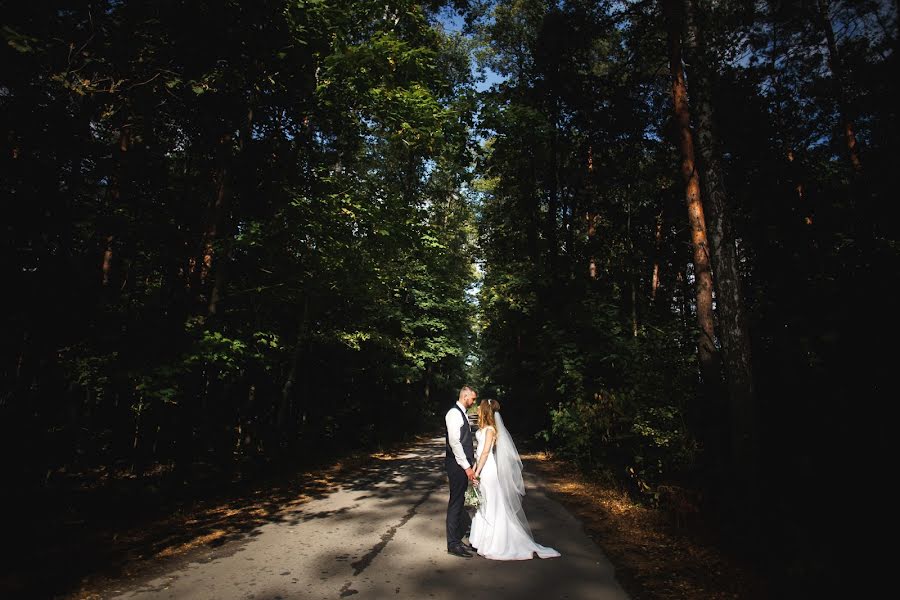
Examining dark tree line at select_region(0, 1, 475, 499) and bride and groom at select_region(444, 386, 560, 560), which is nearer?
dark tree line at select_region(0, 1, 475, 499)

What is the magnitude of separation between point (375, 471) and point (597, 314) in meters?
8.12

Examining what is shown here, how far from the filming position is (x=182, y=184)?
9.73 metres

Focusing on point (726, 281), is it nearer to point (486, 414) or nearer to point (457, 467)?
point (486, 414)

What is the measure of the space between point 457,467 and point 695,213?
654 centimetres

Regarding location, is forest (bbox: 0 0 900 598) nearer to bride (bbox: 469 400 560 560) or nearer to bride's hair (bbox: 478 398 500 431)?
bride (bbox: 469 400 560 560)

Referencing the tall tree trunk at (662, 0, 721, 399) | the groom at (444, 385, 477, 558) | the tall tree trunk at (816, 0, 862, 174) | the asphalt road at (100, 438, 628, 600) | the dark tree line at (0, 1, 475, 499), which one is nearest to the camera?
the asphalt road at (100, 438, 628, 600)

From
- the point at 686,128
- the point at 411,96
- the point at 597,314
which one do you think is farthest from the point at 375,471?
the point at 686,128

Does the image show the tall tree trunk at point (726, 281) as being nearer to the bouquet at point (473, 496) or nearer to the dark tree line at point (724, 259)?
the dark tree line at point (724, 259)

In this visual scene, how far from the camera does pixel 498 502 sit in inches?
225

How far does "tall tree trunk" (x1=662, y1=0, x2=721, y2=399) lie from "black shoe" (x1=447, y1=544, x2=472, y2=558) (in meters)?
5.21

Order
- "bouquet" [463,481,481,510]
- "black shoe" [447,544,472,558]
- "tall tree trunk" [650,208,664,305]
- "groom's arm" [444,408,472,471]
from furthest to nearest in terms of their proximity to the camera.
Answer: "tall tree trunk" [650,208,664,305]
"bouquet" [463,481,481,510]
"groom's arm" [444,408,472,471]
"black shoe" [447,544,472,558]

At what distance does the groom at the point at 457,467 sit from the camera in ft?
18.1

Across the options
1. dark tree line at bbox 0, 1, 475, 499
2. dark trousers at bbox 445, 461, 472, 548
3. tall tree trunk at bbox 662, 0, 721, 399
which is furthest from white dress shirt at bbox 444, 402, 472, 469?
tall tree trunk at bbox 662, 0, 721, 399

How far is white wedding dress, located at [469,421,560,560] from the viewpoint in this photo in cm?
540
